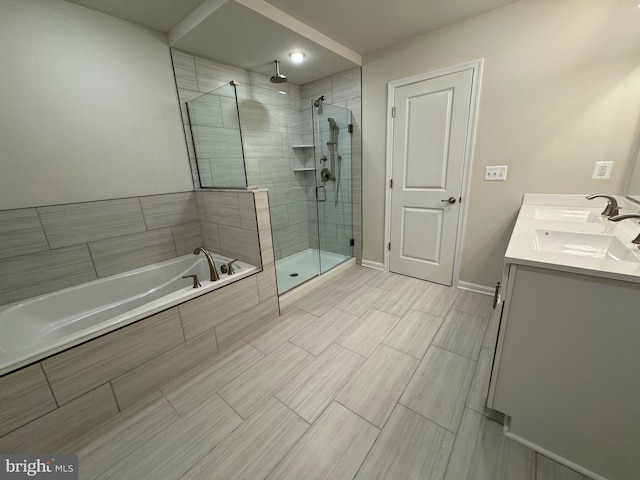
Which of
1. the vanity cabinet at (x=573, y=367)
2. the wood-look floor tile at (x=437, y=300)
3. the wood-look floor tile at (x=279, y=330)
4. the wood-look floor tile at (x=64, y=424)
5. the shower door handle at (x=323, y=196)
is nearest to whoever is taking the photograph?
the vanity cabinet at (x=573, y=367)

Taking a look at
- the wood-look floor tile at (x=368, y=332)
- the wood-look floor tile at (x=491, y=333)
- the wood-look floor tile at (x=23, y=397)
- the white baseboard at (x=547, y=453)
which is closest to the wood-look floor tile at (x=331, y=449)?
the wood-look floor tile at (x=368, y=332)

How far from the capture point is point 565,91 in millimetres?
1753

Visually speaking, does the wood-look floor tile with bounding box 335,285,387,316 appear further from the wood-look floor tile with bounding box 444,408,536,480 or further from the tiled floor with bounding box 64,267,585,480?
the wood-look floor tile with bounding box 444,408,536,480

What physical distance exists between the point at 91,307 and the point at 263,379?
145cm

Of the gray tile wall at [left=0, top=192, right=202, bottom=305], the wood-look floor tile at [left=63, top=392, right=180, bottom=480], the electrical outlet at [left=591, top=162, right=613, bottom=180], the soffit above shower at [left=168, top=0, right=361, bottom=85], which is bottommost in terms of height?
the wood-look floor tile at [left=63, top=392, right=180, bottom=480]

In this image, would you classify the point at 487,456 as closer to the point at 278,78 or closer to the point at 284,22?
the point at 284,22

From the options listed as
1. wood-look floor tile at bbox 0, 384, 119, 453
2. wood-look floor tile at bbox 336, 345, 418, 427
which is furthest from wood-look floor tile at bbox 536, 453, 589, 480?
wood-look floor tile at bbox 0, 384, 119, 453

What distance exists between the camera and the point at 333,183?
125 inches

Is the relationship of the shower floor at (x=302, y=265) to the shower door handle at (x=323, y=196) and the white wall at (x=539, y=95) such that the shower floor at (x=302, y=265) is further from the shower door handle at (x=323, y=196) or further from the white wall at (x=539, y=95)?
the white wall at (x=539, y=95)

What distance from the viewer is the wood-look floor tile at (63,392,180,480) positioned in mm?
1131

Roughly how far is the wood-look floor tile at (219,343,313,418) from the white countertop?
4.48 ft

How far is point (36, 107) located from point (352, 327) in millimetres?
2640

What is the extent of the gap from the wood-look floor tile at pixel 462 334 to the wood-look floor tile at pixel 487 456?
51 cm

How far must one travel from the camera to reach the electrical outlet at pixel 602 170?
1699 mm
